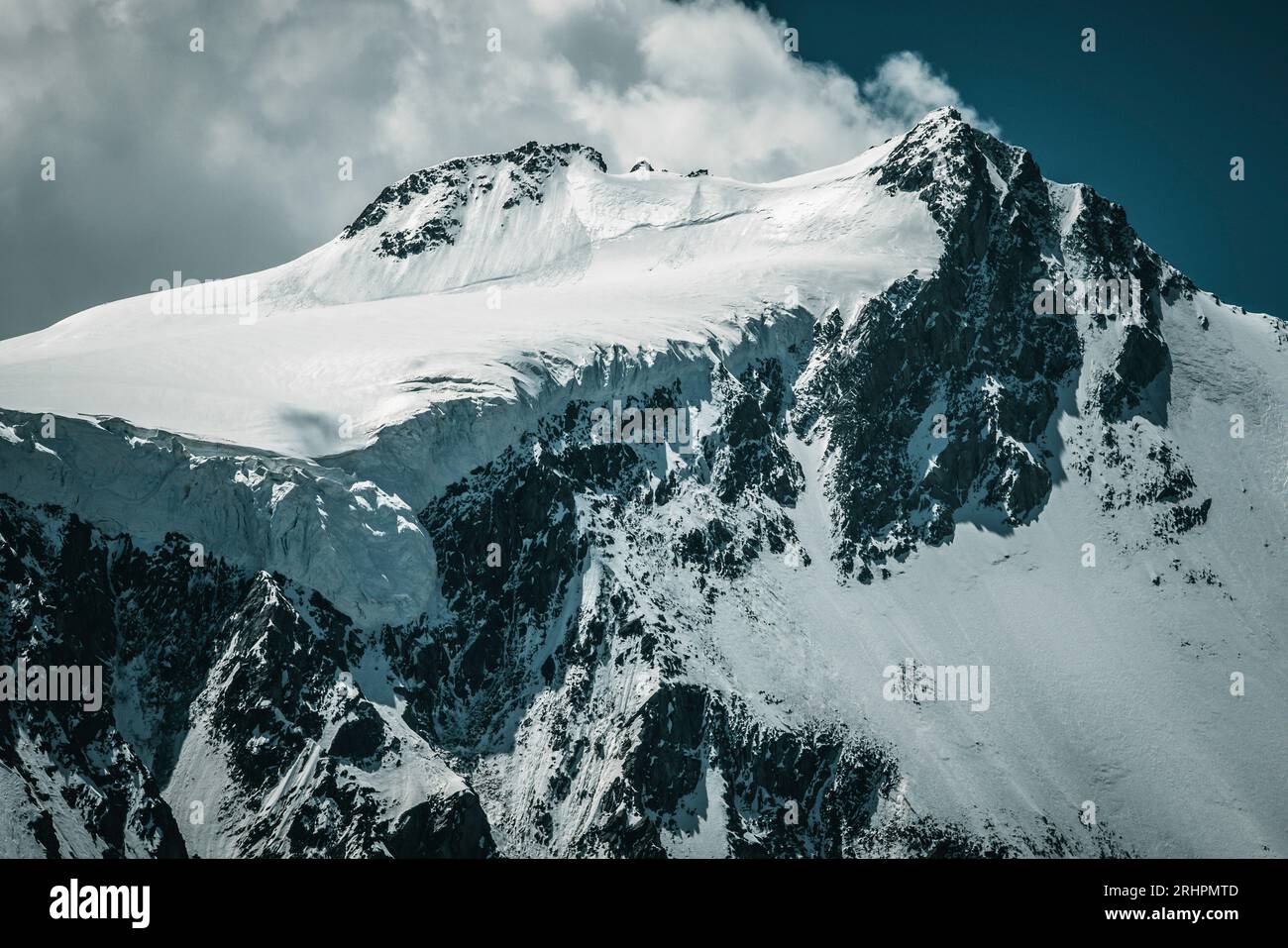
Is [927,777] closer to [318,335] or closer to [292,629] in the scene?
[292,629]

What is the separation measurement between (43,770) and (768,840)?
72473 mm

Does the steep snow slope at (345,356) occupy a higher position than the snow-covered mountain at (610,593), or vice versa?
the steep snow slope at (345,356)

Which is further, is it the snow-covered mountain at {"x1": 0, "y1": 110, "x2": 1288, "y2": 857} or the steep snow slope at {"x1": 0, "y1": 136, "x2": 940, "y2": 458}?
the steep snow slope at {"x1": 0, "y1": 136, "x2": 940, "y2": 458}

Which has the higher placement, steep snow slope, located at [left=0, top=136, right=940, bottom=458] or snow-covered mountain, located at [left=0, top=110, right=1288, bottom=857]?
steep snow slope, located at [left=0, top=136, right=940, bottom=458]

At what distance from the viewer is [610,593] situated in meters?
146

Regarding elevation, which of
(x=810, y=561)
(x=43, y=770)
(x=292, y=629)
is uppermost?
(x=810, y=561)

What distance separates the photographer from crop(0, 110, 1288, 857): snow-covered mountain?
11438 cm

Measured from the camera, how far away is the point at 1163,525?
188 m

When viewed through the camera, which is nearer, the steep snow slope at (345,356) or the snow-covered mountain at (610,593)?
the snow-covered mountain at (610,593)

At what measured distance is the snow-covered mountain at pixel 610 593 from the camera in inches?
4503

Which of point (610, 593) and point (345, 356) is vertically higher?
point (345, 356)

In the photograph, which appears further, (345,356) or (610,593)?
(345,356)
